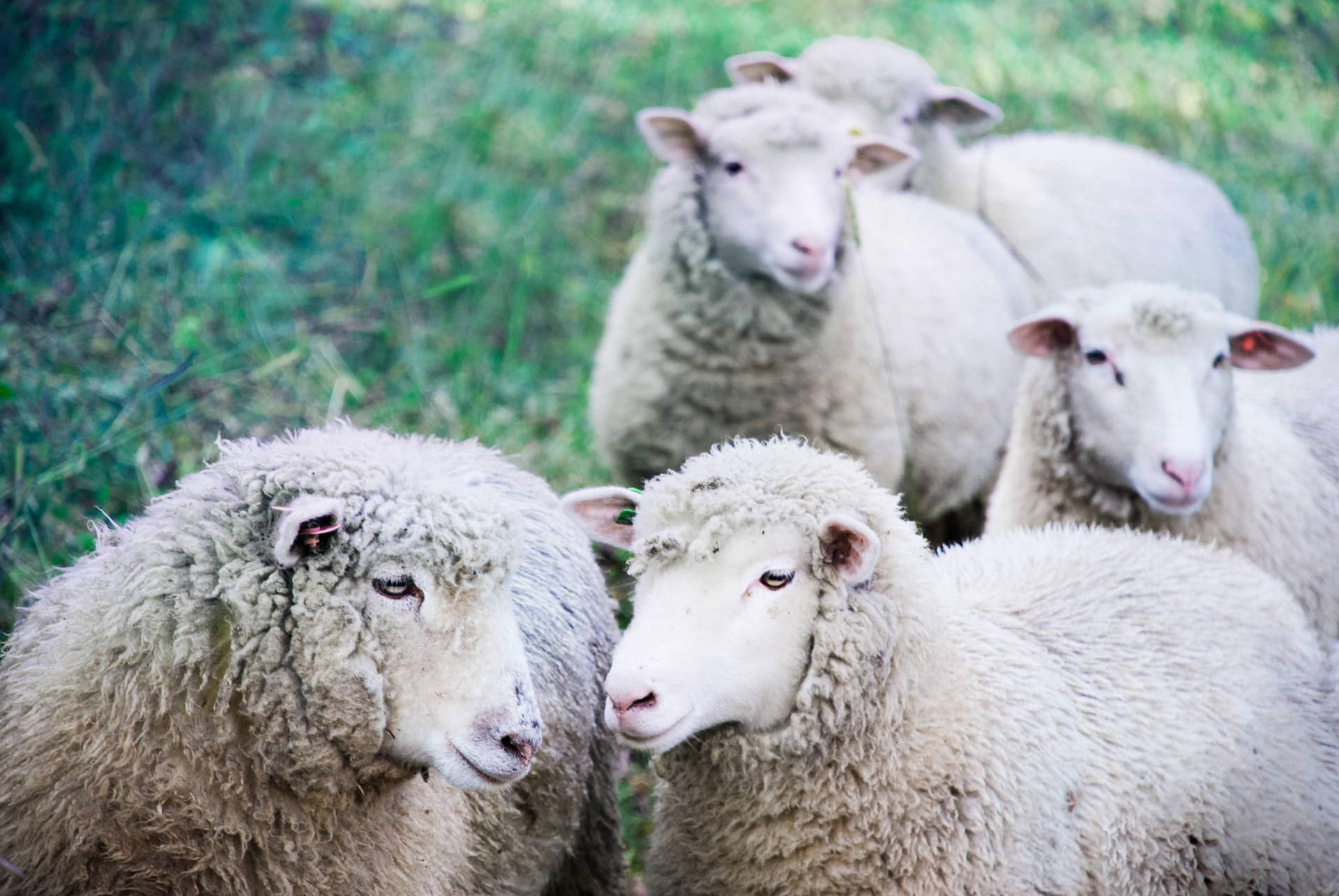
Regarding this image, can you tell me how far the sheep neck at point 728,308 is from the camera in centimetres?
431

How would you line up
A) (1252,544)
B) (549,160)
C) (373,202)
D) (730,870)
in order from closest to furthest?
(730,870) < (1252,544) < (373,202) < (549,160)

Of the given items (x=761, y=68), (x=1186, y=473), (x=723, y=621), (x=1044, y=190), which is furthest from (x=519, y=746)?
(x=1044, y=190)

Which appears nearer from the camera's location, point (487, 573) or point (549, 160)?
point (487, 573)

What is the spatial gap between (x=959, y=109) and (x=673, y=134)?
186 centimetres

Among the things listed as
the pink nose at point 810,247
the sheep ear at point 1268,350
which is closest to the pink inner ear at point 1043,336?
the sheep ear at point 1268,350

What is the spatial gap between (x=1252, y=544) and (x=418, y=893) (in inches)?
101

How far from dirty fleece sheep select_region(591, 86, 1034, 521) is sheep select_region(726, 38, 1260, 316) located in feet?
2.89

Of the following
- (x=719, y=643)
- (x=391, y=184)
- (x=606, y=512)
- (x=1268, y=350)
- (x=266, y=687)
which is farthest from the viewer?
(x=391, y=184)

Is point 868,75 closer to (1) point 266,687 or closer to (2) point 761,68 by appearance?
(2) point 761,68

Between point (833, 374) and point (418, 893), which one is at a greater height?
point (418, 893)

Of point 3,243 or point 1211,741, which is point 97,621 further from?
point 3,243

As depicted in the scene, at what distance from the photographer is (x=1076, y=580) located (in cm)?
291

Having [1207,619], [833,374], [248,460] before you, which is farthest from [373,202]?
[1207,619]

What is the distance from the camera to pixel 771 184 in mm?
4133
